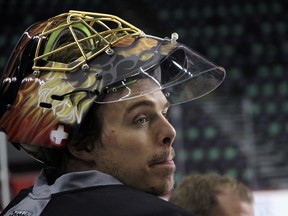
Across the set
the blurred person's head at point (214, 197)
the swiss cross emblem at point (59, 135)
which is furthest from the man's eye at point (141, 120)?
the blurred person's head at point (214, 197)

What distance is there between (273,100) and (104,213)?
6.81 metres

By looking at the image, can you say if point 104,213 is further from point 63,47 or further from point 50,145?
point 63,47

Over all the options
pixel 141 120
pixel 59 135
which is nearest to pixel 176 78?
pixel 141 120

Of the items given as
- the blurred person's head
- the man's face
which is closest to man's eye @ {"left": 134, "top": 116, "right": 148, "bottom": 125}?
the man's face

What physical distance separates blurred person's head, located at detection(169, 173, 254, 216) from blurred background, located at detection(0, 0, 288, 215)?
3.58 m

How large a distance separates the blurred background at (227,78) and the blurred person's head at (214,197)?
3.58m

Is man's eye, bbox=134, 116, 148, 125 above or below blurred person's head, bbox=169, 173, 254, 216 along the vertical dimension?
above

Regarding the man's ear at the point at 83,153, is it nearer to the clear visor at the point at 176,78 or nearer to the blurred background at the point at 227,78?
the clear visor at the point at 176,78

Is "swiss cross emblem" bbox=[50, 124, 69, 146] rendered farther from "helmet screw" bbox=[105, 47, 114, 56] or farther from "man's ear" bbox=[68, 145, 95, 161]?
Result: "helmet screw" bbox=[105, 47, 114, 56]

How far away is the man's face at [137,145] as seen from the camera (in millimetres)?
1100

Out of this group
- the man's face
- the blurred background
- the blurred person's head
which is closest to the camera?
the man's face

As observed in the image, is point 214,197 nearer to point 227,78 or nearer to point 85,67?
point 85,67

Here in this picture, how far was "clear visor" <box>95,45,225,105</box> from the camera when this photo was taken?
110 cm

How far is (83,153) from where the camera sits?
1139 millimetres
